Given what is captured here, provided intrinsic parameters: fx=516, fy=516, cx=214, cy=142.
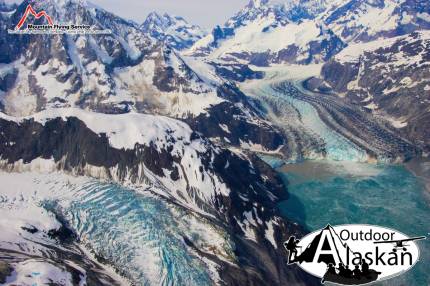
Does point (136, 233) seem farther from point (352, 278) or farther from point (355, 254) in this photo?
point (355, 254)

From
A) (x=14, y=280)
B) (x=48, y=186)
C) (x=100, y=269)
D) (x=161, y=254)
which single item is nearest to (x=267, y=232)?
(x=161, y=254)

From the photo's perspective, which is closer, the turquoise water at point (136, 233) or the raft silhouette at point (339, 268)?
the raft silhouette at point (339, 268)

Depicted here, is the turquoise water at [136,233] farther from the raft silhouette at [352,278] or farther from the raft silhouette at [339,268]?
the raft silhouette at [352,278]

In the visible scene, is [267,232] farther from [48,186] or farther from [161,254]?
[48,186]

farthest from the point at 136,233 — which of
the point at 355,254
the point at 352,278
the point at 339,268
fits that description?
the point at 355,254

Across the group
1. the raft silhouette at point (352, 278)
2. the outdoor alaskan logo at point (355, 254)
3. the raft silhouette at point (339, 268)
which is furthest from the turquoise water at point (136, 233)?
the raft silhouette at point (352, 278)

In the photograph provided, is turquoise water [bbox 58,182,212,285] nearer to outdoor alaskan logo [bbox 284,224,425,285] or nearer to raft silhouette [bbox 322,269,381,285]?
outdoor alaskan logo [bbox 284,224,425,285]
